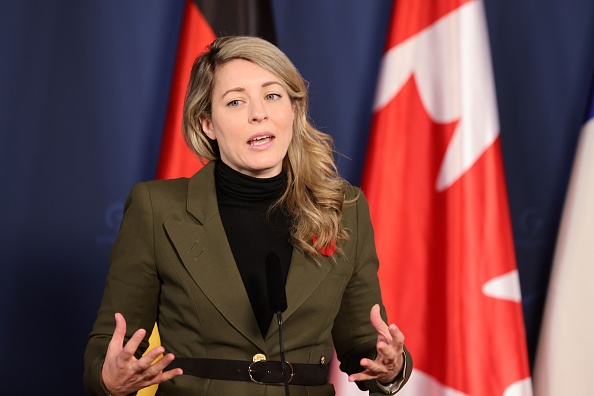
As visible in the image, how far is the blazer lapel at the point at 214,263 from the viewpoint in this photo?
163 centimetres

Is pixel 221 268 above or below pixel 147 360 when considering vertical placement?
above

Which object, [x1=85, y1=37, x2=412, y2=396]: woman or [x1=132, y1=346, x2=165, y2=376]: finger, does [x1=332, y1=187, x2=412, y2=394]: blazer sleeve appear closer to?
[x1=85, y1=37, x2=412, y2=396]: woman

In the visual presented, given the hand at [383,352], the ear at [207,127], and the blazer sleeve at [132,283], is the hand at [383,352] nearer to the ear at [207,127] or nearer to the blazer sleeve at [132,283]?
the blazer sleeve at [132,283]

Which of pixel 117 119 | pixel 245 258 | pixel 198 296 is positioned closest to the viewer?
pixel 198 296

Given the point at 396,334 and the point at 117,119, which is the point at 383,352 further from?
the point at 117,119

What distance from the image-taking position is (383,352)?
155cm

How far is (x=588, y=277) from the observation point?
2.43m

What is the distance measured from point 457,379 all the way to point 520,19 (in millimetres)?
1220

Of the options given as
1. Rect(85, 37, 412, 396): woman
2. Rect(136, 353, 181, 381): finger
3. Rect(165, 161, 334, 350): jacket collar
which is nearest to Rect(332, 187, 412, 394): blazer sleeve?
Rect(85, 37, 412, 396): woman

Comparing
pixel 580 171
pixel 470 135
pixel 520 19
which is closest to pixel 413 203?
pixel 470 135

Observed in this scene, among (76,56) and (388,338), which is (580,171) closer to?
(388,338)

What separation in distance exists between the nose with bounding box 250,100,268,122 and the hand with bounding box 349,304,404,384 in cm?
48

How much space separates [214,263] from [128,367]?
0.33 m

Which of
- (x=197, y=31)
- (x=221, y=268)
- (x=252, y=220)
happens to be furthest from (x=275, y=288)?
(x=197, y=31)
